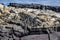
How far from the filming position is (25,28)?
676 centimetres

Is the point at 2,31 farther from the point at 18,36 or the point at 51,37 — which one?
the point at 51,37

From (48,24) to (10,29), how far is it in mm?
1085

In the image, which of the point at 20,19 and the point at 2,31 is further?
the point at 20,19

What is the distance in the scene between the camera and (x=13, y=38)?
6453 mm

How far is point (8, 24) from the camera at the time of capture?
273 inches

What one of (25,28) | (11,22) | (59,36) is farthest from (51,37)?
(11,22)

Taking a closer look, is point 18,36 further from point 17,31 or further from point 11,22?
point 11,22

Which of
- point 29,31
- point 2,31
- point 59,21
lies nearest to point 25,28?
point 29,31

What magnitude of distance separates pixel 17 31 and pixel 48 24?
2.98 feet

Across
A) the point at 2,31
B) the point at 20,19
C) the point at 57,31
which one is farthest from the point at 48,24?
the point at 2,31

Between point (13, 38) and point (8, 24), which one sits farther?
point (8, 24)

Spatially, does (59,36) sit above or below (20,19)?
below

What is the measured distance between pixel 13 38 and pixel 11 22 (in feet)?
2.30

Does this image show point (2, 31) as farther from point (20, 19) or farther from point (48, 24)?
point (48, 24)
